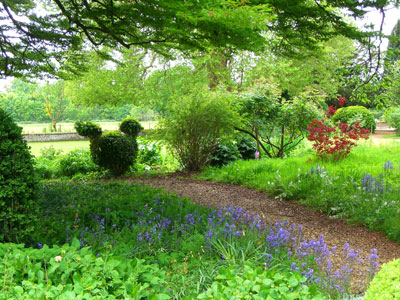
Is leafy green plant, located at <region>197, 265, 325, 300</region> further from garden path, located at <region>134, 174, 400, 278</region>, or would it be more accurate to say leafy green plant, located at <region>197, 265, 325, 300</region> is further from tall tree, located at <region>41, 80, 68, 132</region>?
tall tree, located at <region>41, 80, 68, 132</region>

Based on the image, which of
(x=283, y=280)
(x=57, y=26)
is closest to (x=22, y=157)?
(x=283, y=280)

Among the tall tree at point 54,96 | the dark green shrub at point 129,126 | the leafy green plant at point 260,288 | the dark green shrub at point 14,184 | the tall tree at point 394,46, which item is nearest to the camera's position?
the leafy green plant at point 260,288

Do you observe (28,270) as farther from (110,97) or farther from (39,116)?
(39,116)

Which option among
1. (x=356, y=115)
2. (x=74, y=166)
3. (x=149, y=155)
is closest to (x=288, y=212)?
(x=149, y=155)

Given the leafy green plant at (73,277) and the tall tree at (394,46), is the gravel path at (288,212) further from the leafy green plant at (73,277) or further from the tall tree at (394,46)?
the tall tree at (394,46)

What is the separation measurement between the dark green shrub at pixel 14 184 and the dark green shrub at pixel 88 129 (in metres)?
4.88

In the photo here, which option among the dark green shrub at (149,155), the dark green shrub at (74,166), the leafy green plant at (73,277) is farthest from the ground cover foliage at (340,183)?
A: the dark green shrub at (74,166)

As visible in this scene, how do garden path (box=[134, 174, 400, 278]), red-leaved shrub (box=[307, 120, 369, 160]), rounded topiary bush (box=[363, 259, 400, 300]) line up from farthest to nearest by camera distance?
1. red-leaved shrub (box=[307, 120, 369, 160])
2. garden path (box=[134, 174, 400, 278])
3. rounded topiary bush (box=[363, 259, 400, 300])

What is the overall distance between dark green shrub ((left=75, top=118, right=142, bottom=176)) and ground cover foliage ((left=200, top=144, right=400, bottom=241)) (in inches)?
79.5

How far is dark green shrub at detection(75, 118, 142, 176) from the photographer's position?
25.9ft

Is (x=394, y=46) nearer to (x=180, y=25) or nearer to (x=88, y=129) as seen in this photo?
(x=88, y=129)

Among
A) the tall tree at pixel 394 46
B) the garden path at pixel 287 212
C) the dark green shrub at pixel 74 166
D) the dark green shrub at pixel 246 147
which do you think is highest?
the tall tree at pixel 394 46

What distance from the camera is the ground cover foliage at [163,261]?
2.09 m

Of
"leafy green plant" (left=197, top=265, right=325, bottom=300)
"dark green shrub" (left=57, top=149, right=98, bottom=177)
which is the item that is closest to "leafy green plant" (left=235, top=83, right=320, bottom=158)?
"dark green shrub" (left=57, top=149, right=98, bottom=177)
